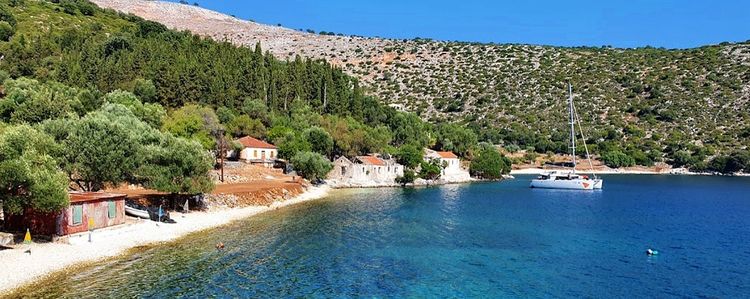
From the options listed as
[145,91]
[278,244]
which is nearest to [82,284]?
[278,244]

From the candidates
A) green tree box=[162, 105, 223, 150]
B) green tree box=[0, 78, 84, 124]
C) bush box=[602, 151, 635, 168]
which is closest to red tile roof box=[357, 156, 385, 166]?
green tree box=[162, 105, 223, 150]

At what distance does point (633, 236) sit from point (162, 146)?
36904mm

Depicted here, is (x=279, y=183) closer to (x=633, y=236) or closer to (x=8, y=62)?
(x=633, y=236)

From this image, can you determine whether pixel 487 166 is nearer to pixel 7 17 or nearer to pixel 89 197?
pixel 89 197

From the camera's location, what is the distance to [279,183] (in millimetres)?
68875

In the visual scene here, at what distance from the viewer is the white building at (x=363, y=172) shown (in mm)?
83625

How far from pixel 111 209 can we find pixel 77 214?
300cm

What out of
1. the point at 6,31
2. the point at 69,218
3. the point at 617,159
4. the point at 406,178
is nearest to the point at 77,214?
the point at 69,218

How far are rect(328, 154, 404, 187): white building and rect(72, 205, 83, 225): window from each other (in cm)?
4911

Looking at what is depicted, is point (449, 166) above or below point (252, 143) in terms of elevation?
below

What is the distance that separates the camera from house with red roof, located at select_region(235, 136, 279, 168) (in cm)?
7988

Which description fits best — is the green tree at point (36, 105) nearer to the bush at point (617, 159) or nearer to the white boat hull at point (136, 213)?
the white boat hull at point (136, 213)

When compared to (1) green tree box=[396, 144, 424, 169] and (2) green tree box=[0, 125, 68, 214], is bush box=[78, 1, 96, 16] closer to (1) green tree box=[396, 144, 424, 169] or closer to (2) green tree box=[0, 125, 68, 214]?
(1) green tree box=[396, 144, 424, 169]

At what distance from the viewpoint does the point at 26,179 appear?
2823cm
